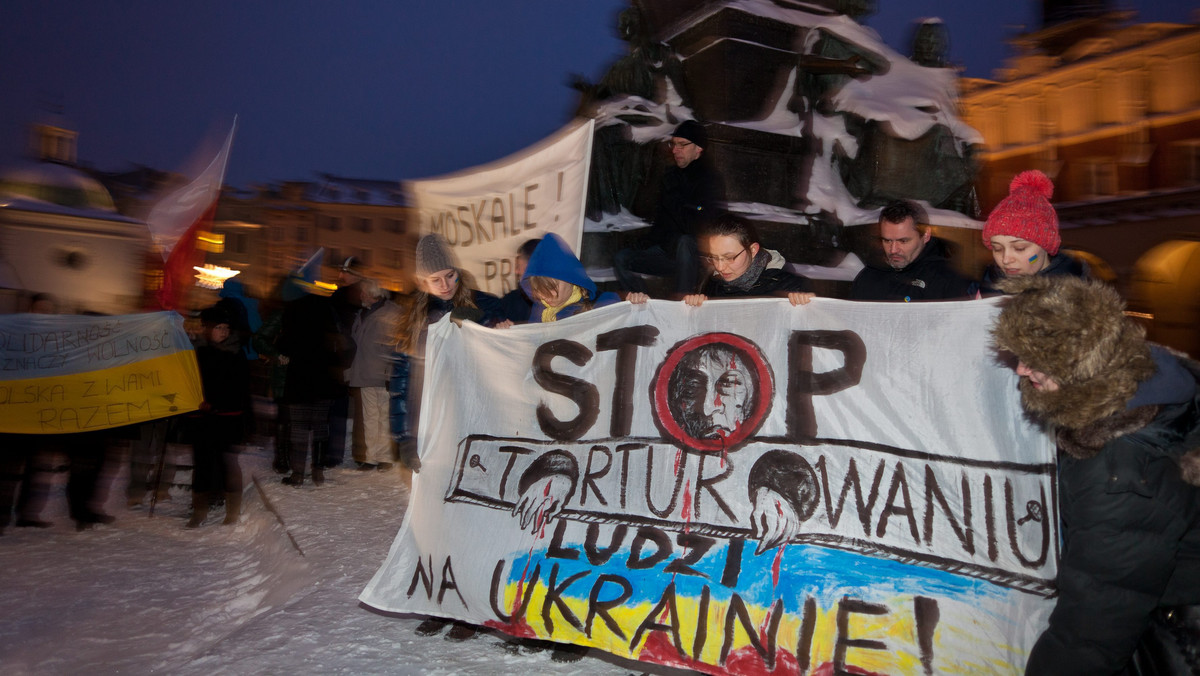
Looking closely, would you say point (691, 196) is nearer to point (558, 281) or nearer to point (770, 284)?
point (558, 281)

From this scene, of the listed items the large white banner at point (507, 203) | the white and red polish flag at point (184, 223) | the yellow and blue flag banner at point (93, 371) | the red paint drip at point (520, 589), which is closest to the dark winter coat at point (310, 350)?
the yellow and blue flag banner at point (93, 371)

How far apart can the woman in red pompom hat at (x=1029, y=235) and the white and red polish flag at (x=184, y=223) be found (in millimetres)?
6015

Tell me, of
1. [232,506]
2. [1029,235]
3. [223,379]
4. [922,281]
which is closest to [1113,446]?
[1029,235]

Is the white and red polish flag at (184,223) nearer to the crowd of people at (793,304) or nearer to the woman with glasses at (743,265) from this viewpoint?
the crowd of people at (793,304)

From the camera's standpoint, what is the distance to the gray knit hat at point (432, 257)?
14.7 ft

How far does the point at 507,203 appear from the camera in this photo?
590 centimetres

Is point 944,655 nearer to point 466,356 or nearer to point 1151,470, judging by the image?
point 1151,470

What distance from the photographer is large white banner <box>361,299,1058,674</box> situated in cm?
271

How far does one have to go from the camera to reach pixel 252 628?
378 cm

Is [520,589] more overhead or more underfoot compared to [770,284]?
more underfoot

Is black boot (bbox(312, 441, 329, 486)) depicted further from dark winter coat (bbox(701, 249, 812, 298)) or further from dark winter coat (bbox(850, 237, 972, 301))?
dark winter coat (bbox(850, 237, 972, 301))

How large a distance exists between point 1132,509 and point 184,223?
7.35 m

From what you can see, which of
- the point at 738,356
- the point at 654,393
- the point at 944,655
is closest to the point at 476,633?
the point at 654,393

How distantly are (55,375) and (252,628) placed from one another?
4.12 metres
